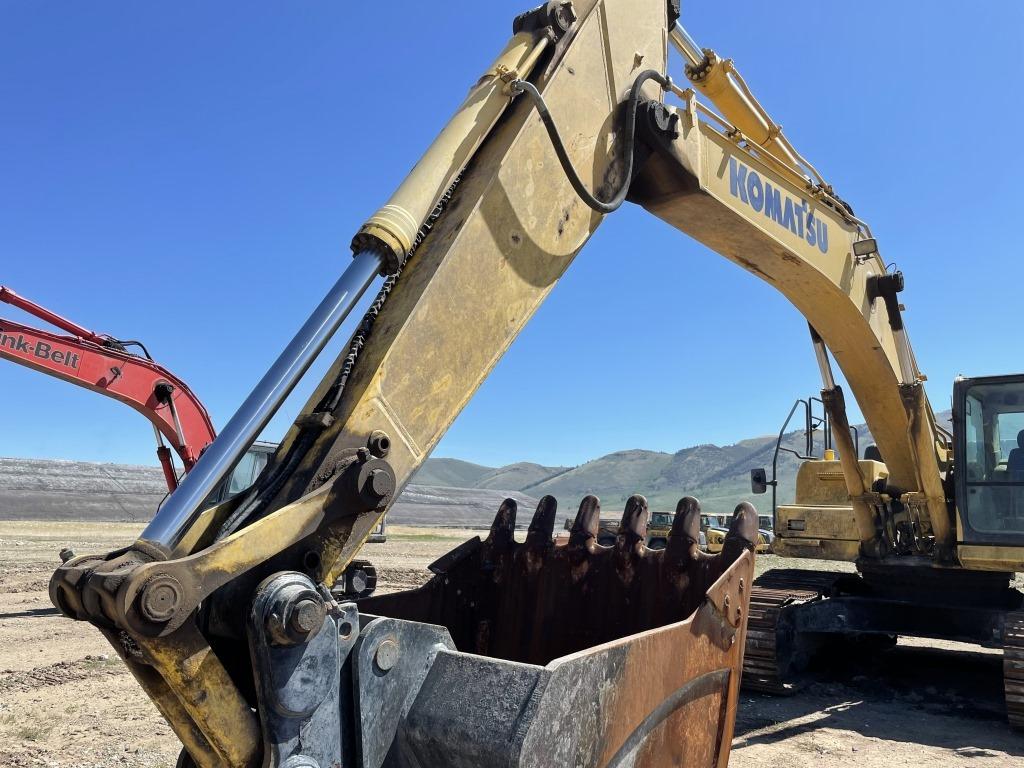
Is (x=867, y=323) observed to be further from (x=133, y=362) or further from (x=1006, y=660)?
(x=133, y=362)

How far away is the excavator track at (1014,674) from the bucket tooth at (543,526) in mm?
3507

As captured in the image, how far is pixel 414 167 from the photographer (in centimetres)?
260

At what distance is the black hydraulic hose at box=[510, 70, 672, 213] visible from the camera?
8.82ft

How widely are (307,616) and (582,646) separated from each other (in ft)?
6.55

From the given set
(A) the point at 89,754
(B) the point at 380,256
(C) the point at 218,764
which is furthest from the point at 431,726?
Answer: (A) the point at 89,754

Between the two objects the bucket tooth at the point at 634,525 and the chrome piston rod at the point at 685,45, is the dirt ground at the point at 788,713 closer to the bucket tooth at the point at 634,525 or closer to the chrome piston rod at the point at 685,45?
the bucket tooth at the point at 634,525

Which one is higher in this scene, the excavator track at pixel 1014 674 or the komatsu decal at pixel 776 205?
the komatsu decal at pixel 776 205

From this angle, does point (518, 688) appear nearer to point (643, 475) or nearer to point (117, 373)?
point (117, 373)

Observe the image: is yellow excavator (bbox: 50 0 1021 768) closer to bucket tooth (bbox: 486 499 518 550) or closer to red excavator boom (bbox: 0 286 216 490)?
bucket tooth (bbox: 486 499 518 550)

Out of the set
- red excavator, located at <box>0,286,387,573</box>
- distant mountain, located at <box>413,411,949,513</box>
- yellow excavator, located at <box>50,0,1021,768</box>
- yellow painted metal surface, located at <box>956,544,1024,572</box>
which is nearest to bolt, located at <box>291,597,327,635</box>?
yellow excavator, located at <box>50,0,1021,768</box>

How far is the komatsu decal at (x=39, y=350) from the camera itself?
30.7 ft

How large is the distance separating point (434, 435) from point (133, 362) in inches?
350

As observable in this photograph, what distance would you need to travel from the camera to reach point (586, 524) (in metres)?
3.70

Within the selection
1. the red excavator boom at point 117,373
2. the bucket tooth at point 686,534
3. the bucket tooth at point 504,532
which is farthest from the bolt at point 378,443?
the red excavator boom at point 117,373
